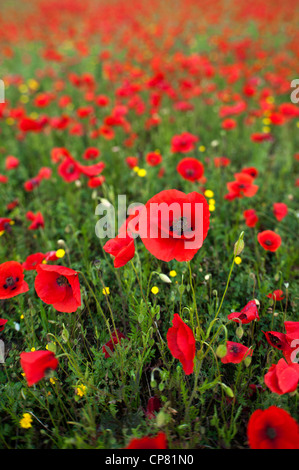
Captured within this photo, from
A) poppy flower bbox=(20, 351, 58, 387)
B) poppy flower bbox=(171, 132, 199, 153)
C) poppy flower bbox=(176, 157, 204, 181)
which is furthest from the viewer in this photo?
poppy flower bbox=(171, 132, 199, 153)

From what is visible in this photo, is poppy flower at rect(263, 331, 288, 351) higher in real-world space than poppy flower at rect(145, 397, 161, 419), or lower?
higher

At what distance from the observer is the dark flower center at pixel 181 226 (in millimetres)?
1311

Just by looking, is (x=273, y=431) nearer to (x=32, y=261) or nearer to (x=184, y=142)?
(x=32, y=261)

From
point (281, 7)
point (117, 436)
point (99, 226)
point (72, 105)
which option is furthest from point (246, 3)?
point (117, 436)

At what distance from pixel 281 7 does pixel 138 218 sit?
9895mm

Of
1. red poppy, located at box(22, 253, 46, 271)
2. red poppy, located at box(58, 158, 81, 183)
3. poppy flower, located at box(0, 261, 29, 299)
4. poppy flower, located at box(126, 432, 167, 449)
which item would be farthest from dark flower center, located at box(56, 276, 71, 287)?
red poppy, located at box(58, 158, 81, 183)

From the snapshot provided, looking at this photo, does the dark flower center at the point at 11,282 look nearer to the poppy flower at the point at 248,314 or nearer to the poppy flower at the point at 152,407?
the poppy flower at the point at 152,407

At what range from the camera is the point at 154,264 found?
91.4 inches

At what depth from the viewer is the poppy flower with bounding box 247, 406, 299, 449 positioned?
114 centimetres

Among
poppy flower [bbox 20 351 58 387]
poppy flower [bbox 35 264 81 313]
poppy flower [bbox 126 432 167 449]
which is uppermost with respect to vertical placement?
poppy flower [bbox 35 264 81 313]

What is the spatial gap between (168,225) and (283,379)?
73 centimetres

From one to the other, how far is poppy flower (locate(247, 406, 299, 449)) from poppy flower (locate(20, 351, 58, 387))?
0.77 m

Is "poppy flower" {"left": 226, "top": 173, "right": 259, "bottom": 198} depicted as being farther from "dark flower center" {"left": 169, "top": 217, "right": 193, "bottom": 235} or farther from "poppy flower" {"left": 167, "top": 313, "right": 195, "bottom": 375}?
"poppy flower" {"left": 167, "top": 313, "right": 195, "bottom": 375}
